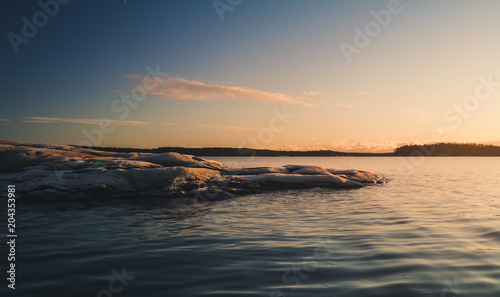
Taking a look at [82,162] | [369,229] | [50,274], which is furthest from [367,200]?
[82,162]

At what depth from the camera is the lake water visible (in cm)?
548

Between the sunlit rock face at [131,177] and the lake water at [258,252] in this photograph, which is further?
the sunlit rock face at [131,177]

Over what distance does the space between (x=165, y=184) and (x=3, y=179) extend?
8.71m

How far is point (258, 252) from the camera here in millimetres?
7539

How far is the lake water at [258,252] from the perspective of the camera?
5480 millimetres

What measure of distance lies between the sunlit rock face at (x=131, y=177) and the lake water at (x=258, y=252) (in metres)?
2.73

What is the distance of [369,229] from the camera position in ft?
33.2

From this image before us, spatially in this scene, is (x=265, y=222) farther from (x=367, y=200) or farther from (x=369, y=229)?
(x=367, y=200)

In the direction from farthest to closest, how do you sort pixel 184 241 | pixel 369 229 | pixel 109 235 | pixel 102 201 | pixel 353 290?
1. pixel 102 201
2. pixel 369 229
3. pixel 109 235
4. pixel 184 241
5. pixel 353 290

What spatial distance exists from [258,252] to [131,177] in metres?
12.7

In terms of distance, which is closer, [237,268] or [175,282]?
[175,282]

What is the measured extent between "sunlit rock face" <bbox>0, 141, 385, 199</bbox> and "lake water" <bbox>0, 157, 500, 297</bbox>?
2734 millimetres

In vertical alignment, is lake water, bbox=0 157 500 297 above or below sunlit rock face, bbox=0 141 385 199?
below

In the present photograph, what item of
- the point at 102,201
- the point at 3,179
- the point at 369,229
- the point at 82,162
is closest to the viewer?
the point at 369,229
